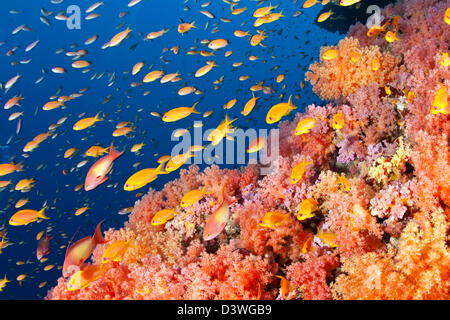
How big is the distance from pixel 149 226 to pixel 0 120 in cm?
6152

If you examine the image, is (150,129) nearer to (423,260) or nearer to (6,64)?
(6,64)

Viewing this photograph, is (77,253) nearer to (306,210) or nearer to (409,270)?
(306,210)

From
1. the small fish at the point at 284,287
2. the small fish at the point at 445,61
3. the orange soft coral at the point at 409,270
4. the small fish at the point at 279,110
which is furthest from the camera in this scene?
the small fish at the point at 279,110

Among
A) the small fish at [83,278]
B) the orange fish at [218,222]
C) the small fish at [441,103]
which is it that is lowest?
the small fish at [83,278]

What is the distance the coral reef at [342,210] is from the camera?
8.45 feet

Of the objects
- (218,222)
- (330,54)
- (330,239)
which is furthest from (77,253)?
(330,54)

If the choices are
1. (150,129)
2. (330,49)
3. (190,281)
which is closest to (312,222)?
(190,281)

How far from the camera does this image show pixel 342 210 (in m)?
3.15

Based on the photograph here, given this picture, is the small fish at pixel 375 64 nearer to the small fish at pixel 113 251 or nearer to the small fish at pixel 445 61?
the small fish at pixel 445 61

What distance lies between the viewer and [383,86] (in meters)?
4.82

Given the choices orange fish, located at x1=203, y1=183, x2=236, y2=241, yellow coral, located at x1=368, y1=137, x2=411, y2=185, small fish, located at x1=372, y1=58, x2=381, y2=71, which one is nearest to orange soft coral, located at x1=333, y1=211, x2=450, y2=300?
→ yellow coral, located at x1=368, y1=137, x2=411, y2=185

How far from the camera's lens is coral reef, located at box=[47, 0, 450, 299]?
2.58m

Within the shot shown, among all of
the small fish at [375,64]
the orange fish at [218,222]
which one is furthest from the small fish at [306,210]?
the small fish at [375,64]

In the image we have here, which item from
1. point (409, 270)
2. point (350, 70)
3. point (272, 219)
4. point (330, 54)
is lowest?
point (272, 219)
